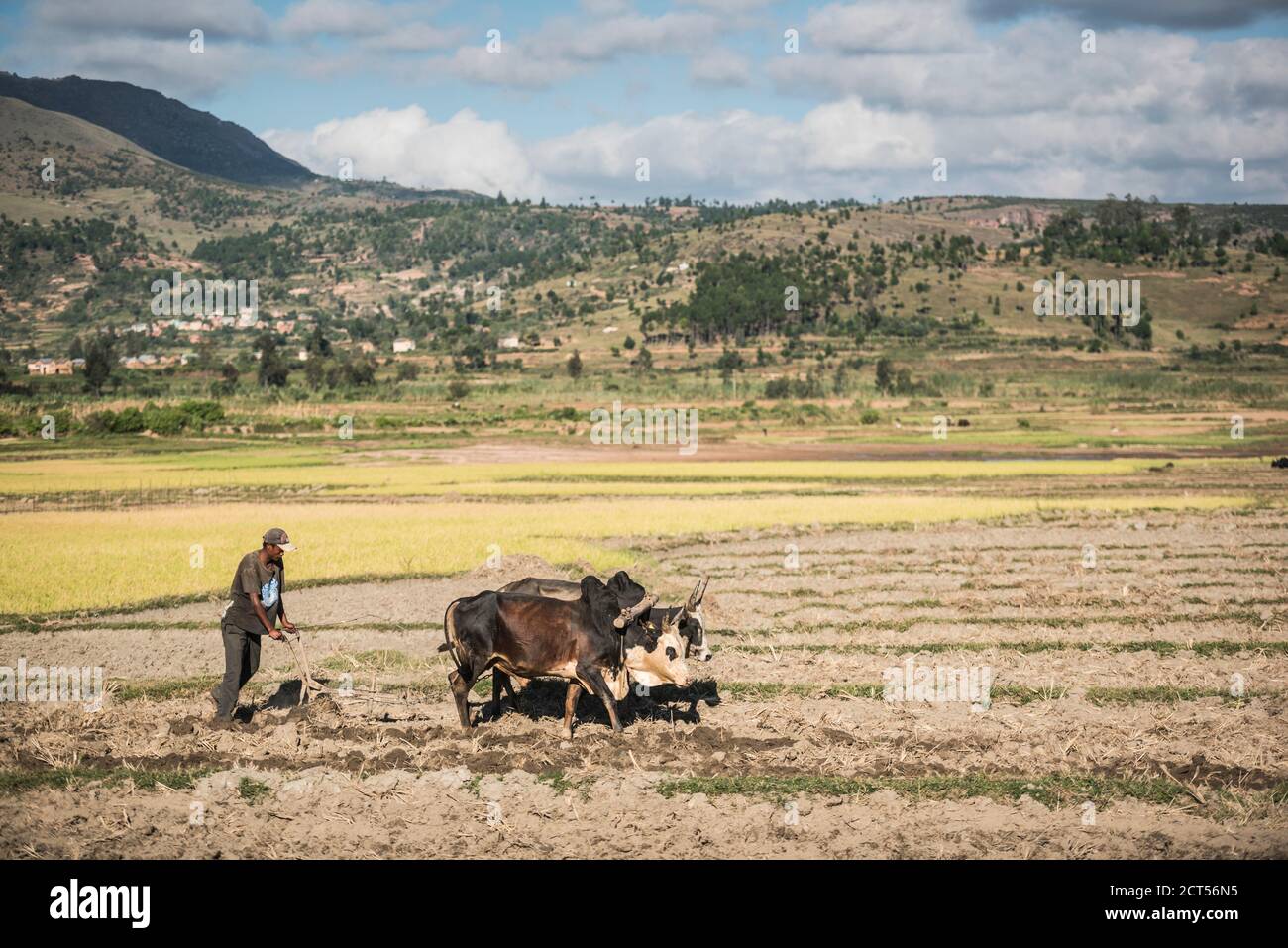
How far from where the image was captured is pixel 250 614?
1265 centimetres

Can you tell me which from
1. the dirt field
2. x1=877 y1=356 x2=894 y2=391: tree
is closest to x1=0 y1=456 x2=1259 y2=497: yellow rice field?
the dirt field

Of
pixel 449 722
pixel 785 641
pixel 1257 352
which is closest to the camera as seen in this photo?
pixel 449 722

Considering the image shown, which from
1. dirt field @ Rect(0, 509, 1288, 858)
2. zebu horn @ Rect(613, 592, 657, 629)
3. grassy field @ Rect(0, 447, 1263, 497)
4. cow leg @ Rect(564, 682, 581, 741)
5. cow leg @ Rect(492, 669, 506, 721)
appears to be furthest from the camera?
grassy field @ Rect(0, 447, 1263, 497)

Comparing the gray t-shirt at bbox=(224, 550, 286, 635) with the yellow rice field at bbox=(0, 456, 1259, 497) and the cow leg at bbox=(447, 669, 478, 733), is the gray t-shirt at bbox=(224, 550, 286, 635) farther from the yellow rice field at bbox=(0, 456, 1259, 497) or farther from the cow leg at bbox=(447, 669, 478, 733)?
the yellow rice field at bbox=(0, 456, 1259, 497)

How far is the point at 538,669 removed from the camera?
40.4 ft

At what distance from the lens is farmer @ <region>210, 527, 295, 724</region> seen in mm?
12547

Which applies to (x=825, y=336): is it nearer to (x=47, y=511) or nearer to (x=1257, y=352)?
(x=1257, y=352)

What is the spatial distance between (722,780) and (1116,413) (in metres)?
74.4

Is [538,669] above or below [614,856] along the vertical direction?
above

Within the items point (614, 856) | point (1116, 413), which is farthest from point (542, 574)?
point (1116, 413)

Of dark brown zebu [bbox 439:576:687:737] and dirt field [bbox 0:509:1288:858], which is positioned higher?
dark brown zebu [bbox 439:576:687:737]

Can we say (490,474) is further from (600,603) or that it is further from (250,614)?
(600,603)

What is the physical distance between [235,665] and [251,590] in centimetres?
89

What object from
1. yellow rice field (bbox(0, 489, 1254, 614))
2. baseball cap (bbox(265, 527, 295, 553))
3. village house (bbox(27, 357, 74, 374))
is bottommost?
yellow rice field (bbox(0, 489, 1254, 614))
